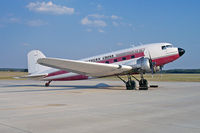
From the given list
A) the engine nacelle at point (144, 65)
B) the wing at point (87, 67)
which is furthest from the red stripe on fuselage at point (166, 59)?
the wing at point (87, 67)

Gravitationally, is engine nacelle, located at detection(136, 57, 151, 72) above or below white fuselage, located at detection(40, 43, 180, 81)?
below

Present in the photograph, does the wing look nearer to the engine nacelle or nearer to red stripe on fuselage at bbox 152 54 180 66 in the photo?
the engine nacelle

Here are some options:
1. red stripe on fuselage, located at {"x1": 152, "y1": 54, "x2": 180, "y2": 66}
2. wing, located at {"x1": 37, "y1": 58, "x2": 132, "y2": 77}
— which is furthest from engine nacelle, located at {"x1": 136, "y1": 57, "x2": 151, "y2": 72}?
red stripe on fuselage, located at {"x1": 152, "y1": 54, "x2": 180, "y2": 66}

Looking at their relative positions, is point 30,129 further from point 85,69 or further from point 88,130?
point 85,69

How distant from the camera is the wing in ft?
57.9

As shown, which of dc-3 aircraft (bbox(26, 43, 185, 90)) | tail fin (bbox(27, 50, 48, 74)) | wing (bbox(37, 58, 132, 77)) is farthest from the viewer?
tail fin (bbox(27, 50, 48, 74))

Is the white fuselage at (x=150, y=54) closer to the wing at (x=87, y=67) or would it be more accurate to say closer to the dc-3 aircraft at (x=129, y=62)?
the dc-3 aircraft at (x=129, y=62)

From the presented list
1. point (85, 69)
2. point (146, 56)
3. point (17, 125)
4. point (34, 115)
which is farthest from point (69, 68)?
point (17, 125)

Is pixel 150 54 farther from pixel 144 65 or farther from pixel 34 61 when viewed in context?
pixel 34 61

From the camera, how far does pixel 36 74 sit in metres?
24.3

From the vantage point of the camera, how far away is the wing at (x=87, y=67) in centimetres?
1766

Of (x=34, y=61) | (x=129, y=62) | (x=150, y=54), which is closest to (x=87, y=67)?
(x=129, y=62)

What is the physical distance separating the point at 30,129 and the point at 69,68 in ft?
43.2

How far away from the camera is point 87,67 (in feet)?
61.7
